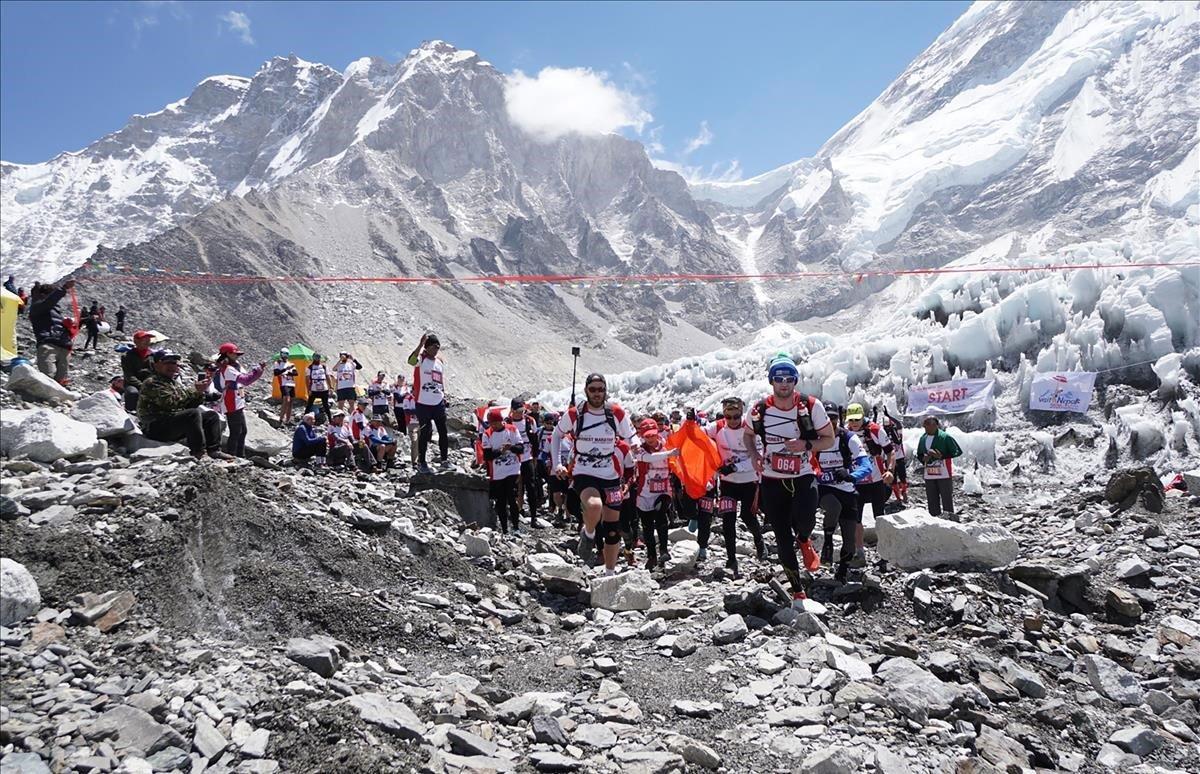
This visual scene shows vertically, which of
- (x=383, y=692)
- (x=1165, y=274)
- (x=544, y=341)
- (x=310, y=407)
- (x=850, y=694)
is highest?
(x=544, y=341)

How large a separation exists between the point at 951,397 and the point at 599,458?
573 inches

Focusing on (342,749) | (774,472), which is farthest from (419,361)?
(342,749)

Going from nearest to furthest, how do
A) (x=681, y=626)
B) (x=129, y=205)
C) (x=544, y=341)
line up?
(x=681, y=626), (x=544, y=341), (x=129, y=205)

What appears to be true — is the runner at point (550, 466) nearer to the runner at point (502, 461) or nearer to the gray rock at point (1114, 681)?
the runner at point (502, 461)

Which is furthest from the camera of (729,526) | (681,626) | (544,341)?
(544,341)

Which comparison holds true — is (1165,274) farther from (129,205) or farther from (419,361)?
(129,205)

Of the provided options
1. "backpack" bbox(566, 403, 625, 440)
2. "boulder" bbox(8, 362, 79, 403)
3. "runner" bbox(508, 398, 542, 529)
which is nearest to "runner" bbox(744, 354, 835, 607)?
"backpack" bbox(566, 403, 625, 440)

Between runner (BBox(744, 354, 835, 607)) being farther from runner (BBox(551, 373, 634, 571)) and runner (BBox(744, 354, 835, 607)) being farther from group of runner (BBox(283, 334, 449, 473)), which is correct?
group of runner (BBox(283, 334, 449, 473))

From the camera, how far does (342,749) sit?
334cm

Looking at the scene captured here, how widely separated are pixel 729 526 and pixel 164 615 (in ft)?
16.5

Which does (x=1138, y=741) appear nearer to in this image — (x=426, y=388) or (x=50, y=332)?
(x=426, y=388)

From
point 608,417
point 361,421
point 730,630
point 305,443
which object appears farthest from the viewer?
point 361,421

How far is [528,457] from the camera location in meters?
10.8

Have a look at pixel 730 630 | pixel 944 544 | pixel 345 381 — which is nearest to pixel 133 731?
pixel 730 630
